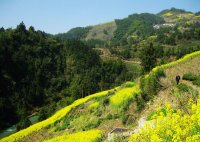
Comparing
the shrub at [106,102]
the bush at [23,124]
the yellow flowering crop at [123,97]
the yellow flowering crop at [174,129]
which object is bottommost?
the bush at [23,124]

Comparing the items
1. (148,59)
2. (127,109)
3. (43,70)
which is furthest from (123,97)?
(43,70)

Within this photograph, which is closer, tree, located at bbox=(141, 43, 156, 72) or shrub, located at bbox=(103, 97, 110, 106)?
shrub, located at bbox=(103, 97, 110, 106)

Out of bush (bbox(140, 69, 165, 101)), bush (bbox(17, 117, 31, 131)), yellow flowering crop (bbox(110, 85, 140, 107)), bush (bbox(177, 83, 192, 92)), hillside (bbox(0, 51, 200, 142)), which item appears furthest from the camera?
bush (bbox(17, 117, 31, 131))

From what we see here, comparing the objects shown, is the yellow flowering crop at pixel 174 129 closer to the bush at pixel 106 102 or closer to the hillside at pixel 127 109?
the hillside at pixel 127 109

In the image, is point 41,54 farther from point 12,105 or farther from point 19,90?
point 12,105

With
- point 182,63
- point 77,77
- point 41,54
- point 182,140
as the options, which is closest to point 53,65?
point 41,54

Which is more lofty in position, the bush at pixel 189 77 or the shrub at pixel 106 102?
the bush at pixel 189 77

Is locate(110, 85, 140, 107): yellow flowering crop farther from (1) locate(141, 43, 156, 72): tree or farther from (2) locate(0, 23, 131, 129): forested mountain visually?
(2) locate(0, 23, 131, 129): forested mountain

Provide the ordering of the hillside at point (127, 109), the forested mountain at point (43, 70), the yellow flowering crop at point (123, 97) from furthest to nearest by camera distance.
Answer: the forested mountain at point (43, 70) < the yellow flowering crop at point (123, 97) < the hillside at point (127, 109)

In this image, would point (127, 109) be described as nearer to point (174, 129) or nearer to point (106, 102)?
point (106, 102)

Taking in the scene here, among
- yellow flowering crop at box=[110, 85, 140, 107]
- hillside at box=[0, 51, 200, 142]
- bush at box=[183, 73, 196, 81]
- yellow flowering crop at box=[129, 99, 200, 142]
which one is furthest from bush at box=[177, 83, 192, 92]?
yellow flowering crop at box=[129, 99, 200, 142]

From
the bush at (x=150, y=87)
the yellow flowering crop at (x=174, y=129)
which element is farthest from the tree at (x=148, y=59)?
the yellow flowering crop at (x=174, y=129)

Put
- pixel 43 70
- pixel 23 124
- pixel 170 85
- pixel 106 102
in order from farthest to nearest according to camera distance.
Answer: pixel 43 70, pixel 23 124, pixel 106 102, pixel 170 85

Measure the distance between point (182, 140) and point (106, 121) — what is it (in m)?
20.8
